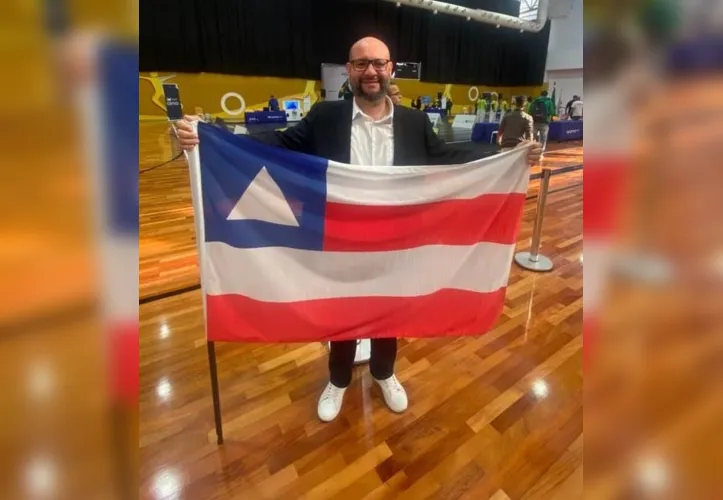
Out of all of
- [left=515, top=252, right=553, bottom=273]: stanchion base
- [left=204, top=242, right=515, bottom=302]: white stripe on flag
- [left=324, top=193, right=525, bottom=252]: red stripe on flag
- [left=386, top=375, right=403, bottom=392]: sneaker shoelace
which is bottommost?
[left=386, top=375, right=403, bottom=392]: sneaker shoelace

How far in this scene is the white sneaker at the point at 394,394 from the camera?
1505 mm

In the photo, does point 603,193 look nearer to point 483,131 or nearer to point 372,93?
point 372,93

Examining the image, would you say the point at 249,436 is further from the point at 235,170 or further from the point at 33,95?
the point at 33,95

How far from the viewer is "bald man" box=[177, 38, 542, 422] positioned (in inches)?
50.7

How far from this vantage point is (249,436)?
4.53 feet

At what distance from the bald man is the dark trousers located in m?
0.03

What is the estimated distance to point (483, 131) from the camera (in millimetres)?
6730

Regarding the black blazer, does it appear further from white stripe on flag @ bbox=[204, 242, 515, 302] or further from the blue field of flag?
white stripe on flag @ bbox=[204, 242, 515, 302]

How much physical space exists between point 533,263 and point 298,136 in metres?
2.02

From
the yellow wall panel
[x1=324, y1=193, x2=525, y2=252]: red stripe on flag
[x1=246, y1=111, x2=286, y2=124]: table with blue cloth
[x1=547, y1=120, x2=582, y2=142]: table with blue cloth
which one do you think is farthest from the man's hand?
the yellow wall panel

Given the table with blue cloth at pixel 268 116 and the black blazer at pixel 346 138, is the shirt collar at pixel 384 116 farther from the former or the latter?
the table with blue cloth at pixel 268 116

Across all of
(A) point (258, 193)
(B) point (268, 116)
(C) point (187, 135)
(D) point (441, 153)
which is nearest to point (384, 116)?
(D) point (441, 153)

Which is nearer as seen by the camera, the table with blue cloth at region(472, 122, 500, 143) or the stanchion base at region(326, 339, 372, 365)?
the stanchion base at region(326, 339, 372, 365)

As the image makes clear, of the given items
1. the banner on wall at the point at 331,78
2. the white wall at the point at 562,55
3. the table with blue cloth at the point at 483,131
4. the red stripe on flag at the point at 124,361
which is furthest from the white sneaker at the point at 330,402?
the white wall at the point at 562,55
